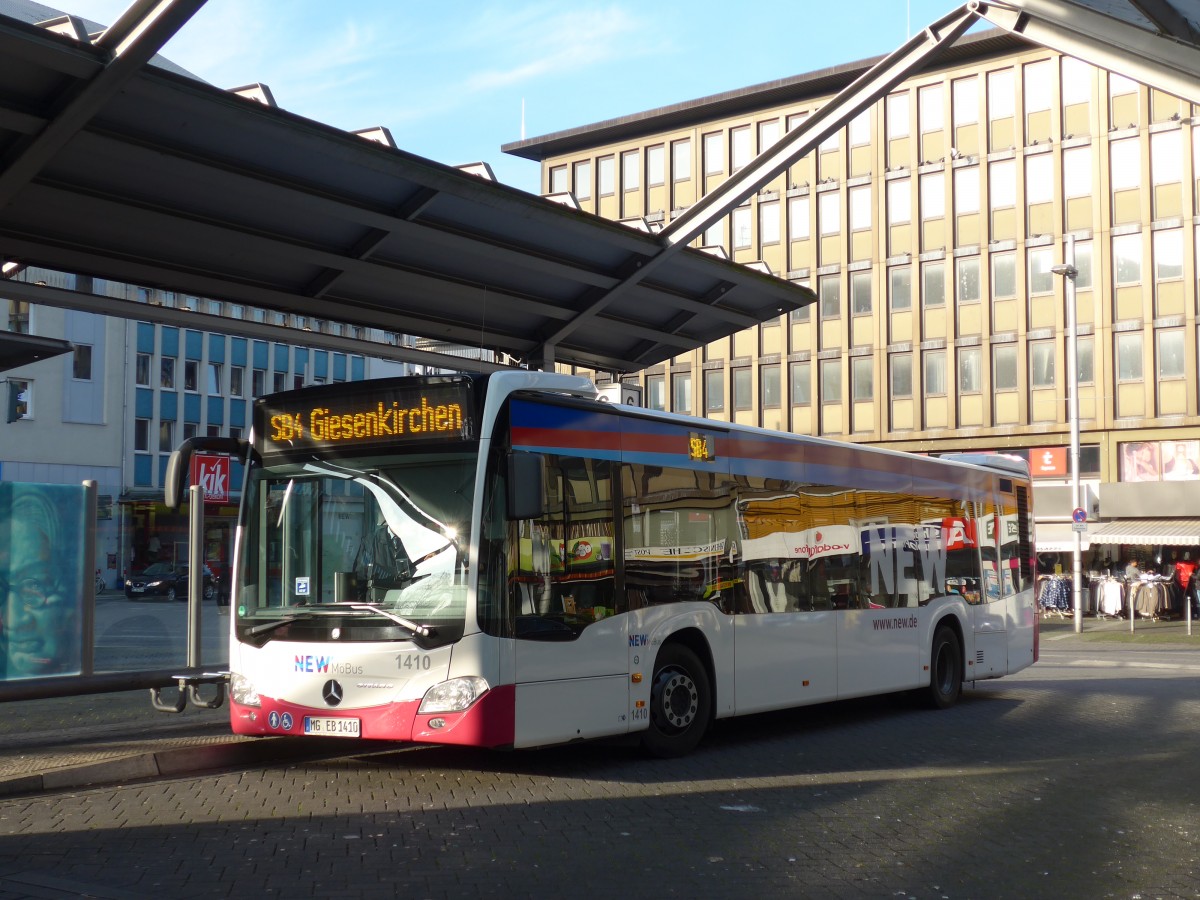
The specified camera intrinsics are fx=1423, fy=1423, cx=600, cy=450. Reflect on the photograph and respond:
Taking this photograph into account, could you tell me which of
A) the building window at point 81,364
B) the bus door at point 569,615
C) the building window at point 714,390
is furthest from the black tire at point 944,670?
the building window at point 81,364

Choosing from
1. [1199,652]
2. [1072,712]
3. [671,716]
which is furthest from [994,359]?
[671,716]

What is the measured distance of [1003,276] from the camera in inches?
1911

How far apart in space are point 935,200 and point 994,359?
20.0 feet

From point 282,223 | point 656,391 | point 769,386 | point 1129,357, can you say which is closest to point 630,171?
point 656,391

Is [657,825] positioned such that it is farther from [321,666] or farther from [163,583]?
[163,583]

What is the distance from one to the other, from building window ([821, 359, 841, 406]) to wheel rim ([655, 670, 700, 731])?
4170cm

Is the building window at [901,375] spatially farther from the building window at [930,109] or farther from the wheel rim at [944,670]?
the wheel rim at [944,670]

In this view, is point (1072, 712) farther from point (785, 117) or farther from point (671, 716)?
point (785, 117)

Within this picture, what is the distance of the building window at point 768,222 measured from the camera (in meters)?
54.1

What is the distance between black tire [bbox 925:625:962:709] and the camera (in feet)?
51.5

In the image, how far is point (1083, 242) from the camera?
4672 cm

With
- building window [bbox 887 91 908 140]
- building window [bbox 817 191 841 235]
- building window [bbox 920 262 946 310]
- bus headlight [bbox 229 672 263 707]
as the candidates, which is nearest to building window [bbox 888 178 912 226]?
building window [bbox 887 91 908 140]

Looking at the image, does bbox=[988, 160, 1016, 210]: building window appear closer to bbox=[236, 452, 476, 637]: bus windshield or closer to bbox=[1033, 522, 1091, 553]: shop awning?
bbox=[1033, 522, 1091, 553]: shop awning

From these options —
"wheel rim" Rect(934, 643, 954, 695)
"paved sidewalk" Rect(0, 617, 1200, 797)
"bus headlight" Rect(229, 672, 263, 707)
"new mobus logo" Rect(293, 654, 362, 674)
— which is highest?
"new mobus logo" Rect(293, 654, 362, 674)
